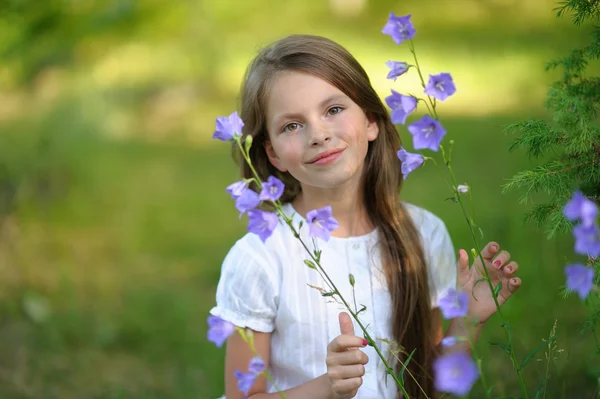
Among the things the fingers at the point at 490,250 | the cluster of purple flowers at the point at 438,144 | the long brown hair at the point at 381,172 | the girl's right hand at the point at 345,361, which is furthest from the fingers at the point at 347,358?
the long brown hair at the point at 381,172

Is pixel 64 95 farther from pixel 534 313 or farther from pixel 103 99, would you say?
pixel 534 313

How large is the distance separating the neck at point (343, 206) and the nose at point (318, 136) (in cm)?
27

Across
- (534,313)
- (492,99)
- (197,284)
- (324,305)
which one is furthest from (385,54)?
(324,305)

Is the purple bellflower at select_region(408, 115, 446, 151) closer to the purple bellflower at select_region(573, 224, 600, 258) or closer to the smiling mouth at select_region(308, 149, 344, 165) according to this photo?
the purple bellflower at select_region(573, 224, 600, 258)

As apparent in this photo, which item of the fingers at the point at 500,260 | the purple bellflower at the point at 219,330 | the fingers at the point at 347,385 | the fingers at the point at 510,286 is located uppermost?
the fingers at the point at 500,260

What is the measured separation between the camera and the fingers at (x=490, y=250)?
80.7 inches

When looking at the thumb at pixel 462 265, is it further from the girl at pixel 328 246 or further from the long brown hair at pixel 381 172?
the long brown hair at pixel 381 172

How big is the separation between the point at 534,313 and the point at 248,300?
1.80m

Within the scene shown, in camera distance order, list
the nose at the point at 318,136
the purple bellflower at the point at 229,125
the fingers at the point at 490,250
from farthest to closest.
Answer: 1. the nose at the point at 318,136
2. the fingers at the point at 490,250
3. the purple bellflower at the point at 229,125

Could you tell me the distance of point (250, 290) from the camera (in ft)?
7.89

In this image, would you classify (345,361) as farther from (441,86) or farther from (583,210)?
(583,210)

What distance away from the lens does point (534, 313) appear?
3719 mm

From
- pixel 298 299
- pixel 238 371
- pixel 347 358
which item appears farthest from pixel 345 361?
pixel 298 299

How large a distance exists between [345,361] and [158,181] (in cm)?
530
